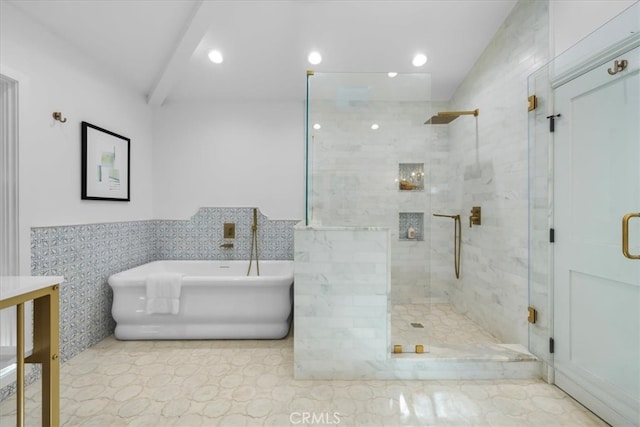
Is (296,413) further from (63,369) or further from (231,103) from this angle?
(231,103)

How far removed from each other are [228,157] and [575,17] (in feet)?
10.4

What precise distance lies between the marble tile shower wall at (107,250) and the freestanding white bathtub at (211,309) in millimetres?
180

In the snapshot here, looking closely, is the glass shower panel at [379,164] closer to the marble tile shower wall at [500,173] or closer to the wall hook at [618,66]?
the marble tile shower wall at [500,173]

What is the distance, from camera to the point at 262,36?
2600 mm

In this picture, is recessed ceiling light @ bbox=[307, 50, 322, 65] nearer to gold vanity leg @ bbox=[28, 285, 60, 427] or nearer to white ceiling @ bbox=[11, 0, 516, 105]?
white ceiling @ bbox=[11, 0, 516, 105]

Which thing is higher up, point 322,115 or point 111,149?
point 322,115

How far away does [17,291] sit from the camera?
3.63 ft

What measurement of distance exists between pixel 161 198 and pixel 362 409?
3024 mm

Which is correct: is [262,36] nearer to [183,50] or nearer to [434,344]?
[183,50]

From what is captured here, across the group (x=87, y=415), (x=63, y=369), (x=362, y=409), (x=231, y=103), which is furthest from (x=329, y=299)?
(x=231, y=103)

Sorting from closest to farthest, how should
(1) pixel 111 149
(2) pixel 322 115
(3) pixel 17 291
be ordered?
(3) pixel 17 291 < (2) pixel 322 115 < (1) pixel 111 149

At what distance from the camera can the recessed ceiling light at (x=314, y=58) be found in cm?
278

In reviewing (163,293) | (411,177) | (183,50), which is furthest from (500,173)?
(163,293)

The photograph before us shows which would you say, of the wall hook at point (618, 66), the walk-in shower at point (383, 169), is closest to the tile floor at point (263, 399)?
the walk-in shower at point (383, 169)
